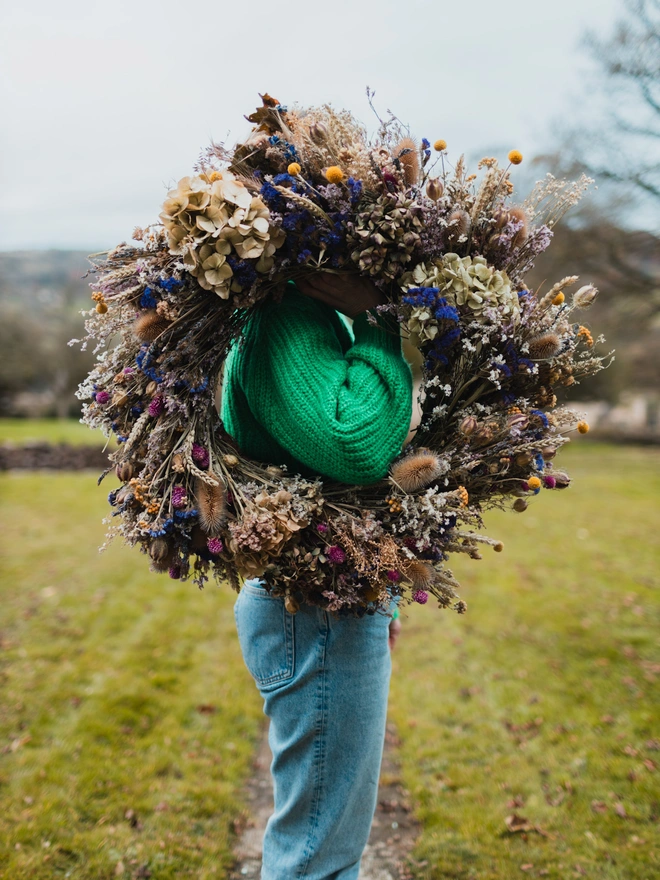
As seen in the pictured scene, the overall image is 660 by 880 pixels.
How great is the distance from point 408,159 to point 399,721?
3716mm

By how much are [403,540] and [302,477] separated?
0.34 meters

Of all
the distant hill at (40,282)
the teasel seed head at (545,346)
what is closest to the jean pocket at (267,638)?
the teasel seed head at (545,346)

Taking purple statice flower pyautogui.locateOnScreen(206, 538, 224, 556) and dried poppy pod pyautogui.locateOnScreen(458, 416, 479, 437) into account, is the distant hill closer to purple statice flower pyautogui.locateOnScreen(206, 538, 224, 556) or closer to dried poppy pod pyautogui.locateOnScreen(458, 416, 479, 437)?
purple statice flower pyautogui.locateOnScreen(206, 538, 224, 556)

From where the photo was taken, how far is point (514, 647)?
528 cm

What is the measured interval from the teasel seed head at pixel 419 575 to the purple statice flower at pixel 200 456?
2.08 feet

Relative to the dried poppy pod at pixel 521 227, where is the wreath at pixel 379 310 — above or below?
below

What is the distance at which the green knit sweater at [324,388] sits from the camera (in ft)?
5.29

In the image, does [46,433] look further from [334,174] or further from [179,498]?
[334,174]

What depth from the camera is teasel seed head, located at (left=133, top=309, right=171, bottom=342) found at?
66.7 inches

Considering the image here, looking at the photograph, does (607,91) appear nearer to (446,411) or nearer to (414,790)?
(446,411)

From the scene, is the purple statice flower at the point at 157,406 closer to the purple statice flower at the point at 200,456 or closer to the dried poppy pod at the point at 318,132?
the purple statice flower at the point at 200,456

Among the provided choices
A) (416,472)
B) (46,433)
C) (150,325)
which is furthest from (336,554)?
(46,433)

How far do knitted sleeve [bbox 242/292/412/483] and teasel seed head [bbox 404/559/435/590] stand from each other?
0.86 ft

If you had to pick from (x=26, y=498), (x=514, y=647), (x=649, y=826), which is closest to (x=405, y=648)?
(x=514, y=647)
